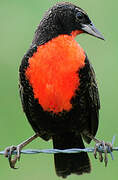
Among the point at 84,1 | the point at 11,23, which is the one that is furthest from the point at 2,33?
the point at 84,1

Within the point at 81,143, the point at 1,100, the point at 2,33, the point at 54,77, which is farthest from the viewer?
the point at 2,33

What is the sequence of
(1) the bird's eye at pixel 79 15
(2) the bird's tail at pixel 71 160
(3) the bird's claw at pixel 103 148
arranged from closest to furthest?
(3) the bird's claw at pixel 103 148 < (1) the bird's eye at pixel 79 15 < (2) the bird's tail at pixel 71 160

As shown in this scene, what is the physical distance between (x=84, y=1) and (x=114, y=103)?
175 centimetres

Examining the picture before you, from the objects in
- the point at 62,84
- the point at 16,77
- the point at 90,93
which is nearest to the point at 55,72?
the point at 62,84

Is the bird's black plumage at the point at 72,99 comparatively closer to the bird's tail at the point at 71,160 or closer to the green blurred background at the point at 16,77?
the bird's tail at the point at 71,160

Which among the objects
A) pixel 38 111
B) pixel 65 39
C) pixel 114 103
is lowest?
pixel 114 103

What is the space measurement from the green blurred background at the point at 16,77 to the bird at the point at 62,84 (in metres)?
1.30

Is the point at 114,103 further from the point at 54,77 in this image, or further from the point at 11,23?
the point at 54,77

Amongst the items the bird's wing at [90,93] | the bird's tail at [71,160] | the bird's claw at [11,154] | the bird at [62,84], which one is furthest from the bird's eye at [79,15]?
the bird's claw at [11,154]

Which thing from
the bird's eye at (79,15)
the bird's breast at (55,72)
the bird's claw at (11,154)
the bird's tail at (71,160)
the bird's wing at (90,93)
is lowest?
the bird's tail at (71,160)

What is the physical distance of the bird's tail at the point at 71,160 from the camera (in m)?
8.75

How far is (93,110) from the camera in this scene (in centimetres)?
845

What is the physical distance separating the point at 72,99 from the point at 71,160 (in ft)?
2.79

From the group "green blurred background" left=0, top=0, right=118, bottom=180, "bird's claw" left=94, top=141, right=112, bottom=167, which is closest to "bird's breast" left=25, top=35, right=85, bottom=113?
"bird's claw" left=94, top=141, right=112, bottom=167
